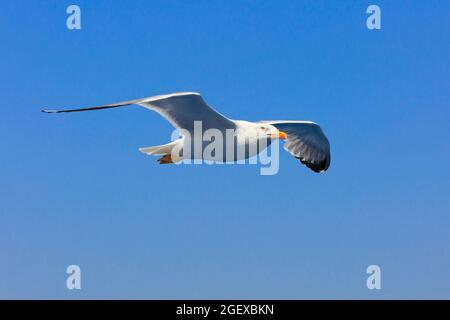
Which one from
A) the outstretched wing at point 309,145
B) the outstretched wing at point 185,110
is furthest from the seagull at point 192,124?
the outstretched wing at point 309,145

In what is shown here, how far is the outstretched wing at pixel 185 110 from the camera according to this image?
5430 mm

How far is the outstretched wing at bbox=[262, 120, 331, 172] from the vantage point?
7621mm

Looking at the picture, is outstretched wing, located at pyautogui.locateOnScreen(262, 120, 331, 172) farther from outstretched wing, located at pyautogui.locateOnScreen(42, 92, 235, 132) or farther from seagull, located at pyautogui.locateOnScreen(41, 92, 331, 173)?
outstretched wing, located at pyautogui.locateOnScreen(42, 92, 235, 132)

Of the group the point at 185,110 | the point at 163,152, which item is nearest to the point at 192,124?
the point at 185,110

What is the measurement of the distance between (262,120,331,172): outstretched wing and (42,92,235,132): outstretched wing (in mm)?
1826

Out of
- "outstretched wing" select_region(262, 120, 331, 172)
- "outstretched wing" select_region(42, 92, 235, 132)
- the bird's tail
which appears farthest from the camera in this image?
"outstretched wing" select_region(262, 120, 331, 172)

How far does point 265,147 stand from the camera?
6.23 metres

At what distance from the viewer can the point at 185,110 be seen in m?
5.67

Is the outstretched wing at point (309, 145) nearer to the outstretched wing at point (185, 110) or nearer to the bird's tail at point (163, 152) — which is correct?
the bird's tail at point (163, 152)

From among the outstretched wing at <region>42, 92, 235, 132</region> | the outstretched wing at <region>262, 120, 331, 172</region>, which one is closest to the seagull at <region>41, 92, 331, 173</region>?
the outstretched wing at <region>42, 92, 235, 132</region>

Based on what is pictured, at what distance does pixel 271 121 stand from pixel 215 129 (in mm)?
1330

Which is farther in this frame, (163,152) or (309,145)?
(309,145)

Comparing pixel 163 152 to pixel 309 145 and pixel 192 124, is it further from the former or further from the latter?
pixel 309 145

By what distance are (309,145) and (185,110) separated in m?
2.59
